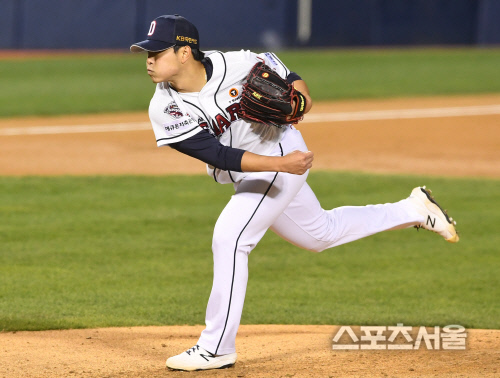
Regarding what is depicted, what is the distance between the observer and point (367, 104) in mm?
16094

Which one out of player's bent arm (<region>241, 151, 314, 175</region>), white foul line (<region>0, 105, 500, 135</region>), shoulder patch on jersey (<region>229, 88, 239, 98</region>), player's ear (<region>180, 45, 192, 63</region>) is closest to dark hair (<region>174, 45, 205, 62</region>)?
player's ear (<region>180, 45, 192, 63</region>)

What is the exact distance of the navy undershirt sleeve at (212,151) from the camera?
3.57 m

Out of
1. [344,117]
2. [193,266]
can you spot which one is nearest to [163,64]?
[193,266]

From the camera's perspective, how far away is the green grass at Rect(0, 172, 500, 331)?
203 inches

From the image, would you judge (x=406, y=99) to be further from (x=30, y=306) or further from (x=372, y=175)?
Answer: (x=30, y=306)

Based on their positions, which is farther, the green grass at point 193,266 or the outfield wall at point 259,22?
the outfield wall at point 259,22

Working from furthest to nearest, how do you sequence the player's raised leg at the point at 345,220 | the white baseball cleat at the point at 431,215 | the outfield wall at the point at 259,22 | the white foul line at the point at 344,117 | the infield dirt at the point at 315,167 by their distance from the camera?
the outfield wall at the point at 259,22
the white foul line at the point at 344,117
the white baseball cleat at the point at 431,215
the player's raised leg at the point at 345,220
the infield dirt at the point at 315,167

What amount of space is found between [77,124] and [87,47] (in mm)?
11210

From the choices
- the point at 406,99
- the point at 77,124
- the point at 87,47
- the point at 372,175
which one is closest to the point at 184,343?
the point at 372,175

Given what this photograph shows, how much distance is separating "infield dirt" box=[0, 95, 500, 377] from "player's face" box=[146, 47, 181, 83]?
1352mm

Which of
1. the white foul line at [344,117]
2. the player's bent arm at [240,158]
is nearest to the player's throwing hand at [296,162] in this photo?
the player's bent arm at [240,158]

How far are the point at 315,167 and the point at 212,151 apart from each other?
6801mm

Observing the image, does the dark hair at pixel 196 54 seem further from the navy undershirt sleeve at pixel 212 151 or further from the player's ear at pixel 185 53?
the navy undershirt sleeve at pixel 212 151

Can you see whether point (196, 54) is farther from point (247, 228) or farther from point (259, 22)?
point (259, 22)
